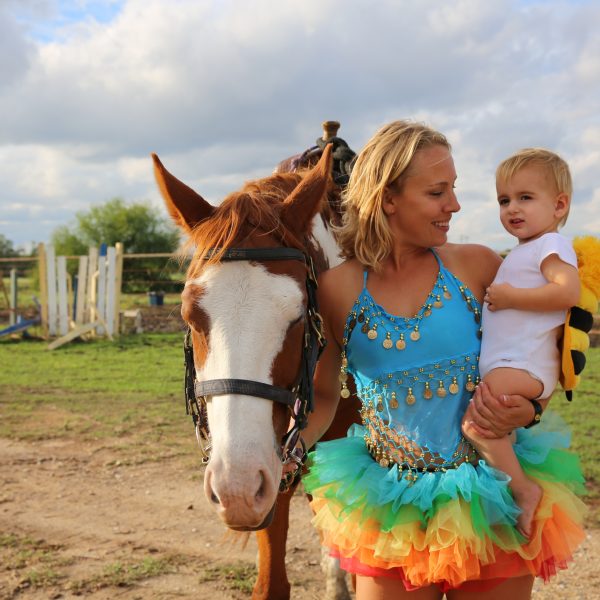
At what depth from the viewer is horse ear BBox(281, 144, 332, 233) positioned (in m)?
2.08

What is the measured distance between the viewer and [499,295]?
6.22 feet

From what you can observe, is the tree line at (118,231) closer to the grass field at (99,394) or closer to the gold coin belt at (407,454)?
the grass field at (99,394)

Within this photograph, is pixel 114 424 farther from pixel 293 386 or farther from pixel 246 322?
pixel 246 322

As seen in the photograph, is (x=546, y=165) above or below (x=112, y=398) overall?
above

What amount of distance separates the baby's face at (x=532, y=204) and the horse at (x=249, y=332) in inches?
23.5

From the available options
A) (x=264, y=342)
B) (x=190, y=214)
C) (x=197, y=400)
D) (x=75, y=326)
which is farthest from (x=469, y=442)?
(x=75, y=326)

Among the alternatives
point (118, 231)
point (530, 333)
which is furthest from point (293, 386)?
point (118, 231)

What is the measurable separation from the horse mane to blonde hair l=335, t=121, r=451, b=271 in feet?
0.68

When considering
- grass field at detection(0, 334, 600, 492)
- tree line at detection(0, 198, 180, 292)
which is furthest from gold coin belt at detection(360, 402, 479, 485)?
tree line at detection(0, 198, 180, 292)

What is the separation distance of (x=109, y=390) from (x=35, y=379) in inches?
62.1

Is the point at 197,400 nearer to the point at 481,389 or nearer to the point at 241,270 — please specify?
the point at 241,270

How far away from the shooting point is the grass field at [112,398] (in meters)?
6.50

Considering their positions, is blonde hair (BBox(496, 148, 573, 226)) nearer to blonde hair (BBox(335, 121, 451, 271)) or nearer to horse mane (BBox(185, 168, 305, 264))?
blonde hair (BBox(335, 121, 451, 271))

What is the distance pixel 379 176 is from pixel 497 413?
0.79 m
